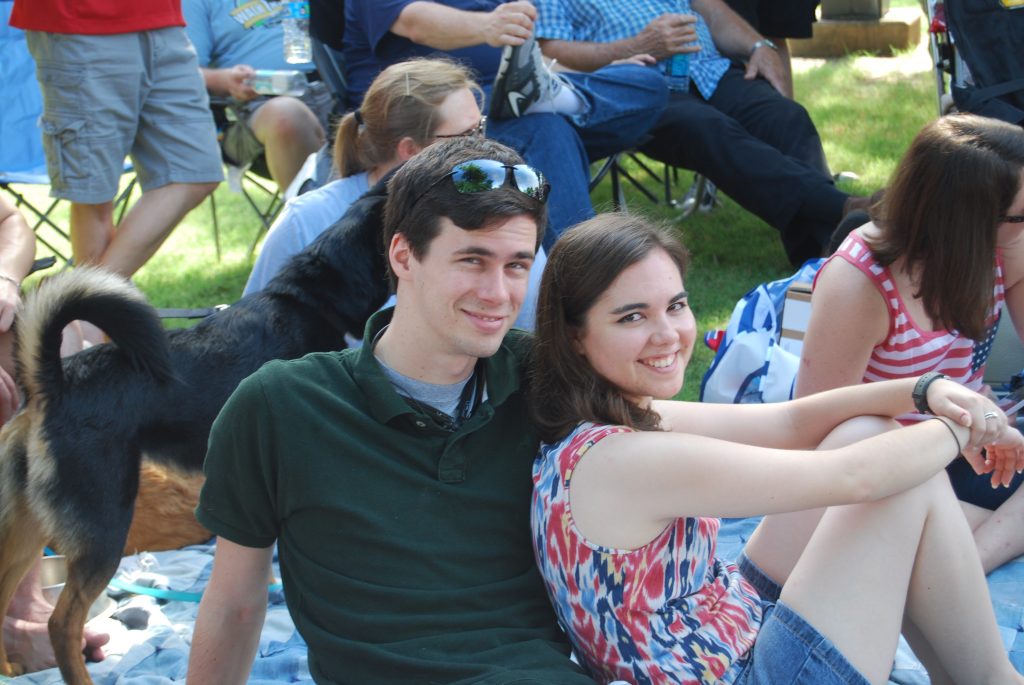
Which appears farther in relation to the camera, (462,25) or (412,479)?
(462,25)

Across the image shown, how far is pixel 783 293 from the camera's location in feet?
12.3

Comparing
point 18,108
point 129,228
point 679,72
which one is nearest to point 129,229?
point 129,228

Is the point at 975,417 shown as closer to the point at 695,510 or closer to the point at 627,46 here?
the point at 695,510

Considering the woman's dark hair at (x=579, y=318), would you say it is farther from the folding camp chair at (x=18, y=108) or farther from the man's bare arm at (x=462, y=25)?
the folding camp chair at (x=18, y=108)

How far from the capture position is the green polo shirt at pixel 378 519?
178cm

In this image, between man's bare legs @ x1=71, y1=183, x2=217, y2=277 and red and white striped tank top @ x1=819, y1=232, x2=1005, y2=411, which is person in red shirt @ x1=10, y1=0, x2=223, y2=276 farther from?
red and white striped tank top @ x1=819, y1=232, x2=1005, y2=411

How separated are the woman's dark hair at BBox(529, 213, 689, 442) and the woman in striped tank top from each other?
0.98 m

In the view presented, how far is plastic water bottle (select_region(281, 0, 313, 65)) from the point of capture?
5957mm

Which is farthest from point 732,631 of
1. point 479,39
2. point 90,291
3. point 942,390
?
point 479,39

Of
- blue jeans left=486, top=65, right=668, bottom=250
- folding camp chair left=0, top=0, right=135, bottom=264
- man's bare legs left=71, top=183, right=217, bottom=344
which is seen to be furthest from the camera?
folding camp chair left=0, top=0, right=135, bottom=264

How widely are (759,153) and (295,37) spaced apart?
2.60 meters

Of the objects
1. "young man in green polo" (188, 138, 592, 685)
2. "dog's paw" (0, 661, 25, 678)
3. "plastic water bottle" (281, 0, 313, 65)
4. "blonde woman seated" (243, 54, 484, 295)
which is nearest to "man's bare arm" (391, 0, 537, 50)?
"blonde woman seated" (243, 54, 484, 295)

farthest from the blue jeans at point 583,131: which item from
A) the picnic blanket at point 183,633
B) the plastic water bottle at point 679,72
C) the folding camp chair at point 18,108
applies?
the folding camp chair at point 18,108

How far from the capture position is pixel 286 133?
5.59 metres
